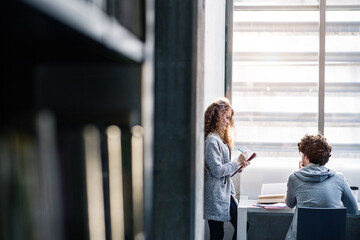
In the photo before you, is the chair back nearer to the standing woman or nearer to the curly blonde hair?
the standing woman

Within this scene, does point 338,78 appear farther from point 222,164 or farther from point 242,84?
point 222,164

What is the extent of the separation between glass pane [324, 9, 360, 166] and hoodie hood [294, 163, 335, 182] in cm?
198

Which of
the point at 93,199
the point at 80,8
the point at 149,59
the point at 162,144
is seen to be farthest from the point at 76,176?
the point at 162,144

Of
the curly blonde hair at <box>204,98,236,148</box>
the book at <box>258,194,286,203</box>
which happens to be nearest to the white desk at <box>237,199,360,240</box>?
the book at <box>258,194,286,203</box>

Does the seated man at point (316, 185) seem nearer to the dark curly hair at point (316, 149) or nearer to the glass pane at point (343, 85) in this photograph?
the dark curly hair at point (316, 149)

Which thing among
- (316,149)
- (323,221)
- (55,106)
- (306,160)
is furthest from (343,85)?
(55,106)

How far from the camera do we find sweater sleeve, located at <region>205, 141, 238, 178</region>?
358 centimetres

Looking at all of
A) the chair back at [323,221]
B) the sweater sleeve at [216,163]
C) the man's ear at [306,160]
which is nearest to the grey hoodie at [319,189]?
the man's ear at [306,160]

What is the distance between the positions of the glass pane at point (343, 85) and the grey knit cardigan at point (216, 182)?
2.15m

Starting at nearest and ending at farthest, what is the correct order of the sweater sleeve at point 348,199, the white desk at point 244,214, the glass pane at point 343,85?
the sweater sleeve at point 348,199
the white desk at point 244,214
the glass pane at point 343,85

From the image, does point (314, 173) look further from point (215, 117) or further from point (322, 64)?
point (322, 64)

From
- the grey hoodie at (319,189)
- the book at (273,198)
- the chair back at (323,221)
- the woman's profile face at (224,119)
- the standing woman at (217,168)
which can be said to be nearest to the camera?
the chair back at (323,221)

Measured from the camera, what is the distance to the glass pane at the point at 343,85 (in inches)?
211

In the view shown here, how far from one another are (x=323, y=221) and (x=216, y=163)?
2.86 ft
